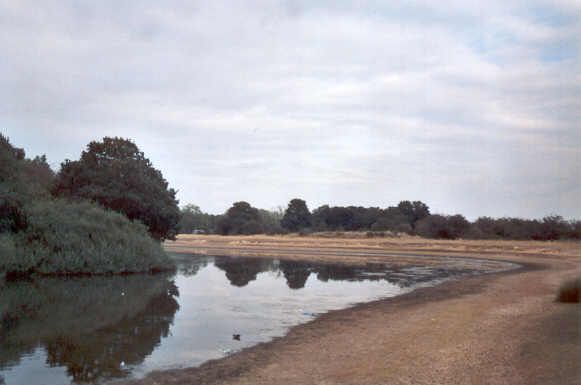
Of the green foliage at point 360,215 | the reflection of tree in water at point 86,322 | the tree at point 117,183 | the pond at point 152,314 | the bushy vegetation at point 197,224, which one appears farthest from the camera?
the bushy vegetation at point 197,224

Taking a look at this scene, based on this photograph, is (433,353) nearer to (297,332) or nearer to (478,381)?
(478,381)

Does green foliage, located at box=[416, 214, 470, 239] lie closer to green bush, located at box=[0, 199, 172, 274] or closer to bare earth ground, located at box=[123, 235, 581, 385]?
green bush, located at box=[0, 199, 172, 274]

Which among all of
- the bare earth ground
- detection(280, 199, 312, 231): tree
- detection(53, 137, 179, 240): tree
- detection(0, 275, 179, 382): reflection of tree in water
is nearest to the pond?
detection(0, 275, 179, 382): reflection of tree in water

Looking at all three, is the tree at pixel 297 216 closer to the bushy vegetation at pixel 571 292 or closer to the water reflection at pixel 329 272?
the water reflection at pixel 329 272

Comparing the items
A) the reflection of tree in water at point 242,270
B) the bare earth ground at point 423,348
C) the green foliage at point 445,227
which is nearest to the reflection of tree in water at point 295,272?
the reflection of tree in water at point 242,270

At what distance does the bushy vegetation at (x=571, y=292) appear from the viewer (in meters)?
18.0

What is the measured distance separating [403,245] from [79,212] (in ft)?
132

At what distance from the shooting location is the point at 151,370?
10.6 meters

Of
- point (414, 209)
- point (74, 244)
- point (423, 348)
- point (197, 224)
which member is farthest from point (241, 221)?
point (423, 348)

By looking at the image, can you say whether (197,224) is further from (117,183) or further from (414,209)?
(117,183)

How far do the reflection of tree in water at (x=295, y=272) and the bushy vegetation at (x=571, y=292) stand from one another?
37.4 feet

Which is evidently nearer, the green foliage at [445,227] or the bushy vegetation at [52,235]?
the bushy vegetation at [52,235]

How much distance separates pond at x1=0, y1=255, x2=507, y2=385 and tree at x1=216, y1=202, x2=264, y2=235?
62577mm

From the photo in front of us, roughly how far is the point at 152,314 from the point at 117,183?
20.3 m
